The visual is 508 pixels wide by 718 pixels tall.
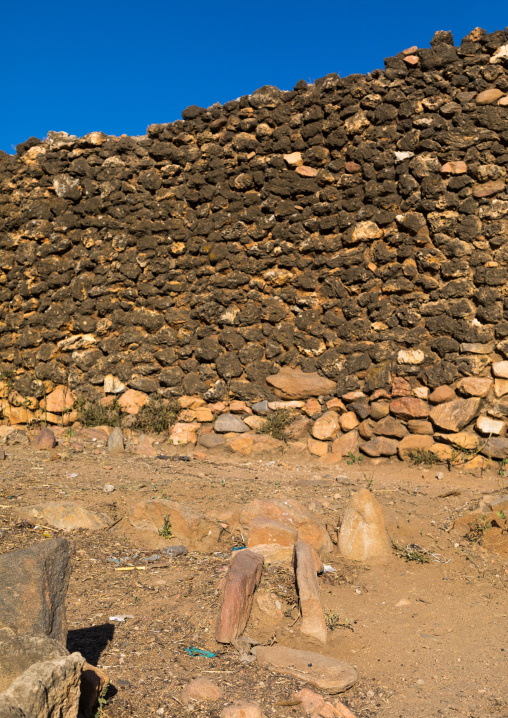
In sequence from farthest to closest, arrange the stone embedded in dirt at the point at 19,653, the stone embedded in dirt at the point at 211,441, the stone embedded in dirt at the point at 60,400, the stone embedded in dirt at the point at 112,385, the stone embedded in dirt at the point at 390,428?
the stone embedded in dirt at the point at 60,400 → the stone embedded in dirt at the point at 112,385 → the stone embedded in dirt at the point at 211,441 → the stone embedded in dirt at the point at 390,428 → the stone embedded in dirt at the point at 19,653

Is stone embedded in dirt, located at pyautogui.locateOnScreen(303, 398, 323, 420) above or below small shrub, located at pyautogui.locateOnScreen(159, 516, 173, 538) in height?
above

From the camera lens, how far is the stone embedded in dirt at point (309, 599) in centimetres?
273

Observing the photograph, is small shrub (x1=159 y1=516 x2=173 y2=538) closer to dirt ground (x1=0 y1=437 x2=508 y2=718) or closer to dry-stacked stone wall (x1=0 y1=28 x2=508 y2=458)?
dirt ground (x1=0 y1=437 x2=508 y2=718)

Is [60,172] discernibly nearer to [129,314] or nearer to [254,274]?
[129,314]

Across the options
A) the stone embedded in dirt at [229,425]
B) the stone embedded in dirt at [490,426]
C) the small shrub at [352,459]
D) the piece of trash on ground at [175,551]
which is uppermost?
the stone embedded in dirt at [490,426]

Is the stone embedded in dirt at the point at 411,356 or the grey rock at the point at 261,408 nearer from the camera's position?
the stone embedded in dirt at the point at 411,356

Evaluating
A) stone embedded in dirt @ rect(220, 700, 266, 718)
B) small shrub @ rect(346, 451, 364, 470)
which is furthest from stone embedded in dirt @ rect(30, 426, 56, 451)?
stone embedded in dirt @ rect(220, 700, 266, 718)

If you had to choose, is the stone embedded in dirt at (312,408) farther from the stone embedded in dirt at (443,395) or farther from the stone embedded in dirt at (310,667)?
the stone embedded in dirt at (310,667)

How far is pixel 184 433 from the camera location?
6.21 m

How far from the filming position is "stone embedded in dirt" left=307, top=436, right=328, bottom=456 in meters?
5.71

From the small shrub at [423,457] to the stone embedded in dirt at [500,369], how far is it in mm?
876

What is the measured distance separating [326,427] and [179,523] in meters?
2.31

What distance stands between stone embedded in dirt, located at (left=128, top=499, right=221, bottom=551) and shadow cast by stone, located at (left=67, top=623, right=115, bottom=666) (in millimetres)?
1060

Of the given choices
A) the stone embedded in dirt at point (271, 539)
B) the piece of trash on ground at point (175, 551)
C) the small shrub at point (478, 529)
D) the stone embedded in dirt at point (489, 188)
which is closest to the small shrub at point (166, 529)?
the piece of trash on ground at point (175, 551)
